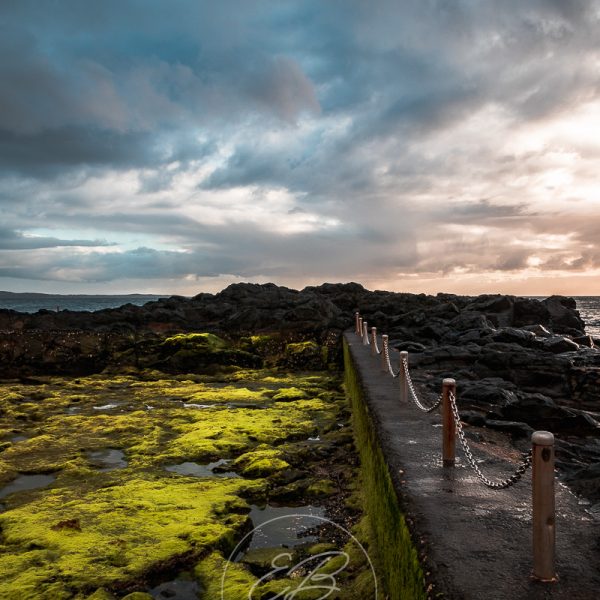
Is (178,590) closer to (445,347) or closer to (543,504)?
(543,504)

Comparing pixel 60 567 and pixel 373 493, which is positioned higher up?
→ pixel 373 493

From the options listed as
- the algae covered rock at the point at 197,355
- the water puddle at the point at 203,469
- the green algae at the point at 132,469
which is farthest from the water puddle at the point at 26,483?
the algae covered rock at the point at 197,355

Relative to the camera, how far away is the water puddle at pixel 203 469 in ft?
29.3

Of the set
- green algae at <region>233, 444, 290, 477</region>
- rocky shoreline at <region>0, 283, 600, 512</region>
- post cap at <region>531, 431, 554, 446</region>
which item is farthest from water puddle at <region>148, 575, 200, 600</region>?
rocky shoreline at <region>0, 283, 600, 512</region>

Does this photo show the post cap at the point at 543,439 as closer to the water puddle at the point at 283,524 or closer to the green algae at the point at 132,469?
the water puddle at the point at 283,524

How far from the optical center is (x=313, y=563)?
19.0 feet

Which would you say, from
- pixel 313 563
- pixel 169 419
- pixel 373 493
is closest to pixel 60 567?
pixel 313 563

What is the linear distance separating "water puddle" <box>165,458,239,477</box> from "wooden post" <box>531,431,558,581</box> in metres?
6.38

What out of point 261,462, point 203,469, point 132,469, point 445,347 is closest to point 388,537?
point 261,462

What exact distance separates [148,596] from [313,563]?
72.0 inches

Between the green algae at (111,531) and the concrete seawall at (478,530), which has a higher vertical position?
the concrete seawall at (478,530)

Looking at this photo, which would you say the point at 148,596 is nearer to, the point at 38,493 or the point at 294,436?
the point at 38,493

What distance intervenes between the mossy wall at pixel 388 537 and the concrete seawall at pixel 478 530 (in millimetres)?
92

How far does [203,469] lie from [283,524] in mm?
2787
